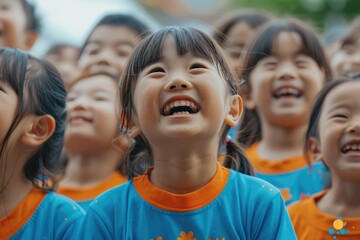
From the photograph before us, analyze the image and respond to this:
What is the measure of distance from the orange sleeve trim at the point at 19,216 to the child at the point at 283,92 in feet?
4.40

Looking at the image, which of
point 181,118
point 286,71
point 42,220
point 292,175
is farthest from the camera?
point 286,71

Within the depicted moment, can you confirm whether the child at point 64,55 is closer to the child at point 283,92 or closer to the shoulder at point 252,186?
the child at point 283,92

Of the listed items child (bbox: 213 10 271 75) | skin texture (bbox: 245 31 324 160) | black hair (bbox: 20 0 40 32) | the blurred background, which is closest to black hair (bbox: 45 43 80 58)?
black hair (bbox: 20 0 40 32)

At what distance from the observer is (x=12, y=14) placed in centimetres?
438

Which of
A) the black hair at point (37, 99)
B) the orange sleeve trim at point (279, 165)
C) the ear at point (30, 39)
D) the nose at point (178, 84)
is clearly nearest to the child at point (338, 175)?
the orange sleeve trim at point (279, 165)

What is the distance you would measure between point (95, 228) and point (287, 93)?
1.57m

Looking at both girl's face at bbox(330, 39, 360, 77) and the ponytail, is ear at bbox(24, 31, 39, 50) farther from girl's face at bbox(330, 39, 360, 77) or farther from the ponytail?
the ponytail

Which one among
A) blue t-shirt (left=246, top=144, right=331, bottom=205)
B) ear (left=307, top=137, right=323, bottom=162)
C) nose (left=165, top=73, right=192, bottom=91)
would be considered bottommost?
blue t-shirt (left=246, top=144, right=331, bottom=205)

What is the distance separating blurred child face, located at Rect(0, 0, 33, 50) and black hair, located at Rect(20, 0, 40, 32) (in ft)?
0.23

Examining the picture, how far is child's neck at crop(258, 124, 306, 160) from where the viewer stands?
3629mm

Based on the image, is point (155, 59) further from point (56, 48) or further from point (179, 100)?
point (56, 48)

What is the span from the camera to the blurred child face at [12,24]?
4.32 metres

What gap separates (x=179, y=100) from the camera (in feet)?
7.50

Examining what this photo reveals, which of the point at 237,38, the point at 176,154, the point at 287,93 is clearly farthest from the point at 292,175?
the point at 237,38
